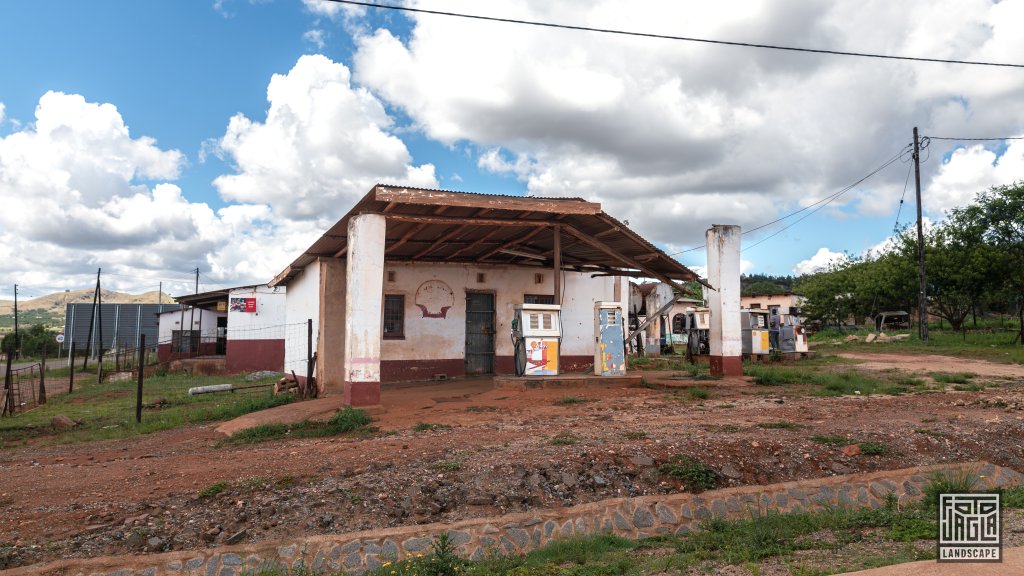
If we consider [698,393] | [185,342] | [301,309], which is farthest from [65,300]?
[698,393]

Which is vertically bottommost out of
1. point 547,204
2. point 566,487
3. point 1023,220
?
point 566,487

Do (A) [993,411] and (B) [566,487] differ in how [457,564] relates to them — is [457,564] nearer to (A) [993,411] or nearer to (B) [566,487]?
(B) [566,487]

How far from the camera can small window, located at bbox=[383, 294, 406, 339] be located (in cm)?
1608

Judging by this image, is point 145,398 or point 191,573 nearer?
point 191,573

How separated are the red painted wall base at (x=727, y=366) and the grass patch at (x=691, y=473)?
8287mm

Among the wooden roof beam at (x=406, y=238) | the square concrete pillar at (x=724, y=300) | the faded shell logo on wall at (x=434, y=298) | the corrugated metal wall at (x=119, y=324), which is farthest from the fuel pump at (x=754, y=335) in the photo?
the corrugated metal wall at (x=119, y=324)

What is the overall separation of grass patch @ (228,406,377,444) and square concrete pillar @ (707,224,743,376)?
9184mm

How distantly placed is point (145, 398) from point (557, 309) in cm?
1127

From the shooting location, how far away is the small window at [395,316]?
633 inches

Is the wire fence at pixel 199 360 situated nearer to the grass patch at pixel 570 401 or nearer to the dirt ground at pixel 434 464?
the grass patch at pixel 570 401

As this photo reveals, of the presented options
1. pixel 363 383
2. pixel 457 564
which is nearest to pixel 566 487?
pixel 457 564

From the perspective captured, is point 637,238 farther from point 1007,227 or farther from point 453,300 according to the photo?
point 1007,227

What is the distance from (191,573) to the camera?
18.5ft

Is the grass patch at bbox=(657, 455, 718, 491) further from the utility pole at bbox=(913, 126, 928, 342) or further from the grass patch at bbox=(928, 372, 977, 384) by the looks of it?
the utility pole at bbox=(913, 126, 928, 342)
